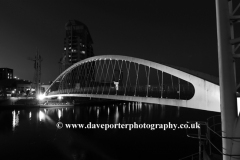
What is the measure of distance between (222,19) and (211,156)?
392 cm

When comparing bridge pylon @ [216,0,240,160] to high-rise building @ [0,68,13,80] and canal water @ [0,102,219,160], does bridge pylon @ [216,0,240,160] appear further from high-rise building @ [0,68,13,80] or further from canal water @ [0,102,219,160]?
high-rise building @ [0,68,13,80]

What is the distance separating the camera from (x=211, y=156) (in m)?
5.45

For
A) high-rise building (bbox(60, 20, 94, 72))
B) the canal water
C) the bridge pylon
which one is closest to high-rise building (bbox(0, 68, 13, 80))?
high-rise building (bbox(60, 20, 94, 72))

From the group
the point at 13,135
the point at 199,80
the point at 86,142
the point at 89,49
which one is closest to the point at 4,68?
the point at 89,49

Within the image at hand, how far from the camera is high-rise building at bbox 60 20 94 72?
3588 inches

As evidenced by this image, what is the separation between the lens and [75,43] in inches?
3676

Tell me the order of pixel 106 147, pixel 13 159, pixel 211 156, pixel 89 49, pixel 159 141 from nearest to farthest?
pixel 211 156 → pixel 13 159 → pixel 106 147 → pixel 159 141 → pixel 89 49

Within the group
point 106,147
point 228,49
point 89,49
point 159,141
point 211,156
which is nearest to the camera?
point 228,49

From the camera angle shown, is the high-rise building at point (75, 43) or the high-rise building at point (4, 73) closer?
the high-rise building at point (75, 43)

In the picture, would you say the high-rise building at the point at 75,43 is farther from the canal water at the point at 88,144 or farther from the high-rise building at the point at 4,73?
the canal water at the point at 88,144

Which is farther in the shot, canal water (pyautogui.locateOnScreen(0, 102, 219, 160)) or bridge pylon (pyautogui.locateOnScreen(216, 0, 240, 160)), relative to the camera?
canal water (pyautogui.locateOnScreen(0, 102, 219, 160))

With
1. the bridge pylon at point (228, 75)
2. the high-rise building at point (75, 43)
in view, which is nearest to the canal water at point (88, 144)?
the bridge pylon at point (228, 75)

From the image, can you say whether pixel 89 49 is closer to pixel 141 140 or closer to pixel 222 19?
pixel 141 140

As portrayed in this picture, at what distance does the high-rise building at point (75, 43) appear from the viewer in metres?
91.1
